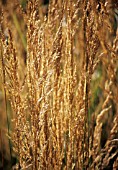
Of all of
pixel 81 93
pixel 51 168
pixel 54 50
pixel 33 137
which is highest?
pixel 54 50

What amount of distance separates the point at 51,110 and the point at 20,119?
18 centimetres

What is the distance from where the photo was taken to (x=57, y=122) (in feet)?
5.84

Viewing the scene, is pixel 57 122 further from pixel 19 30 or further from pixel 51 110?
pixel 19 30

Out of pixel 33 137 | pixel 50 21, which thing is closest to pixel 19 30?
pixel 50 21

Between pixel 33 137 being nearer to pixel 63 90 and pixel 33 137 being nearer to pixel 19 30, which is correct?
pixel 63 90

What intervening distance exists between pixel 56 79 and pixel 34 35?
25cm

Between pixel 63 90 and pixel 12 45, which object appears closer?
pixel 12 45

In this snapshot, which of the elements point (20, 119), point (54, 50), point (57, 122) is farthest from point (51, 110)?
point (54, 50)

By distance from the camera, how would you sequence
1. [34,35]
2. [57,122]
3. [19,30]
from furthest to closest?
[19,30], [57,122], [34,35]

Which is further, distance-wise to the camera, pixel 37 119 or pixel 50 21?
pixel 50 21

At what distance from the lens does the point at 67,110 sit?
1.79 meters

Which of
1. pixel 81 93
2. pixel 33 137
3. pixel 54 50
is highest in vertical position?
pixel 54 50

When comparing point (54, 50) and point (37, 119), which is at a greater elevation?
point (54, 50)

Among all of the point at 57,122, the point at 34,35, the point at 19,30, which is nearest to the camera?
the point at 34,35
